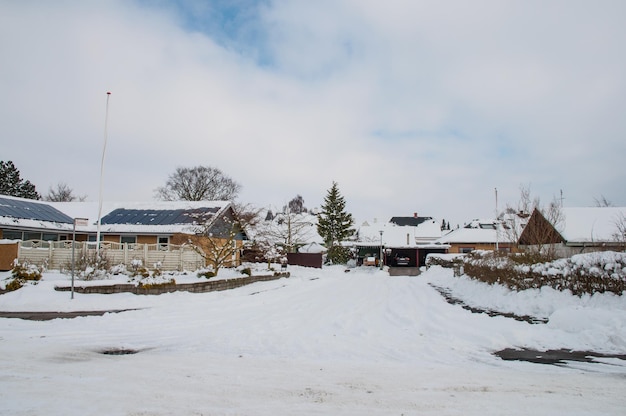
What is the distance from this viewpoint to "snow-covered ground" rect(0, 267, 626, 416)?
4.94 meters

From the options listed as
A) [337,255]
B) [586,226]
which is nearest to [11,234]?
[337,255]

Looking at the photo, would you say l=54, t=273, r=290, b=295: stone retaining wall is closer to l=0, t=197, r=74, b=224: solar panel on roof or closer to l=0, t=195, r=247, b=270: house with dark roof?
l=0, t=195, r=247, b=270: house with dark roof

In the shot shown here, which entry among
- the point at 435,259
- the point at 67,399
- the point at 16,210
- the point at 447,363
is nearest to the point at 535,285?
the point at 447,363

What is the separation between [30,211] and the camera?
29438mm

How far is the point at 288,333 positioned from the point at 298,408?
16.2 feet

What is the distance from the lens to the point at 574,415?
15.0ft

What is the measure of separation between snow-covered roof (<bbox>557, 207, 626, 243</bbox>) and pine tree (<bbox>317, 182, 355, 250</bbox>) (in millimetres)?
31447

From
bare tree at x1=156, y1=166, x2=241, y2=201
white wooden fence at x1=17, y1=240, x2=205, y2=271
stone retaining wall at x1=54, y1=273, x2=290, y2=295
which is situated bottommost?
stone retaining wall at x1=54, y1=273, x2=290, y2=295

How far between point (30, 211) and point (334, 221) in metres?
38.6

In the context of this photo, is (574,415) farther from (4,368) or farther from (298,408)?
(4,368)

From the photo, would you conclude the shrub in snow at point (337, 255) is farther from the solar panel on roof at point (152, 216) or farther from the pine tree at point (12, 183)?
the pine tree at point (12, 183)

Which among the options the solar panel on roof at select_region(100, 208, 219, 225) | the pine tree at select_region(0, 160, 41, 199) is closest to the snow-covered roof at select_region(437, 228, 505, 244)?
the solar panel on roof at select_region(100, 208, 219, 225)

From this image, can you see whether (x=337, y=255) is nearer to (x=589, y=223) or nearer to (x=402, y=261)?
(x=402, y=261)

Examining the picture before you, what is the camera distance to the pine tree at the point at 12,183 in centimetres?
5590
